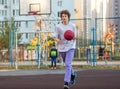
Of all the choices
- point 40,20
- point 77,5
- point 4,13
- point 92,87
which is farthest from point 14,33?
point 77,5

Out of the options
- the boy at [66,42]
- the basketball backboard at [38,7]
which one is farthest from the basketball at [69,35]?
the basketball backboard at [38,7]

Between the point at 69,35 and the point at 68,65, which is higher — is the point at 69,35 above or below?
above

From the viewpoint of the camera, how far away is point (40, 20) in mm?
27062

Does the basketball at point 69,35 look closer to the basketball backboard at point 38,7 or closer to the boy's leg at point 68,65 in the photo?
the boy's leg at point 68,65

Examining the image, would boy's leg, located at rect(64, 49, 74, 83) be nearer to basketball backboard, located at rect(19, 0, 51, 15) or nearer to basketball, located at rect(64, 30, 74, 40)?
basketball, located at rect(64, 30, 74, 40)

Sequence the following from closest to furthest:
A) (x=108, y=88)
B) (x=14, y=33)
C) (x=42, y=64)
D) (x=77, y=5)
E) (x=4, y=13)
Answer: (x=108, y=88)
(x=42, y=64)
(x=14, y=33)
(x=4, y=13)
(x=77, y=5)

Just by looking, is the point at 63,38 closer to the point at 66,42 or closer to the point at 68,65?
the point at 66,42

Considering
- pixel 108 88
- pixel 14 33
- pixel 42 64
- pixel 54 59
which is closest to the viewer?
pixel 108 88

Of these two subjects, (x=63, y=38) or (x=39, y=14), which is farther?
(x=39, y=14)

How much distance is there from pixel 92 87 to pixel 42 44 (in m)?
16.6

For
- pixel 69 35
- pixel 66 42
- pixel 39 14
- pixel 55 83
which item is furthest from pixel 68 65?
pixel 39 14

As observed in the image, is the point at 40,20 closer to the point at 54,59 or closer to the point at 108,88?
the point at 54,59

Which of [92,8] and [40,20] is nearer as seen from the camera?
[40,20]

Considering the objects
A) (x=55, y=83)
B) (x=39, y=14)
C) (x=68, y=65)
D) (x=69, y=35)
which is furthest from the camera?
(x=39, y=14)
